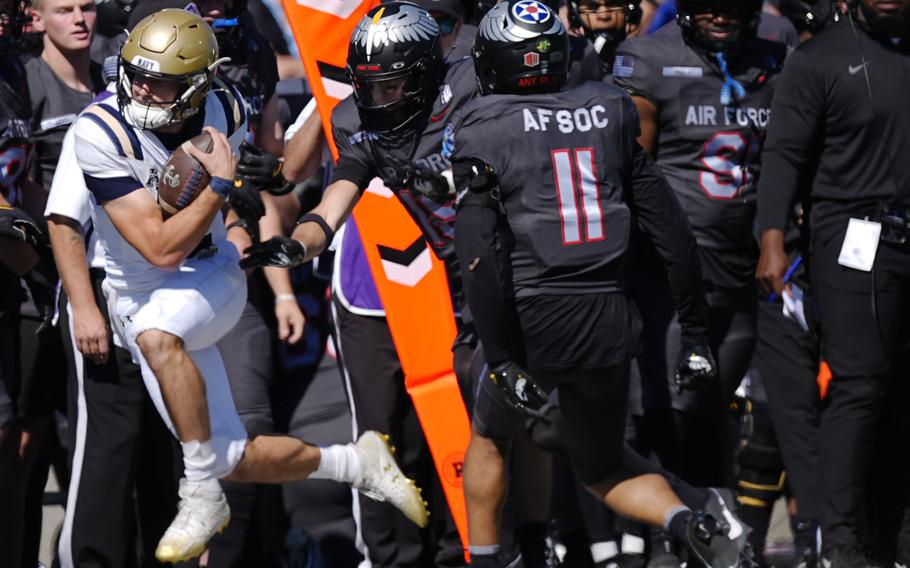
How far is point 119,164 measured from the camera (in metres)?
5.80

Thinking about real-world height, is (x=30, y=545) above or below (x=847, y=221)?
below

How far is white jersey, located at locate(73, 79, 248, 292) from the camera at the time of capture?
19.0 ft

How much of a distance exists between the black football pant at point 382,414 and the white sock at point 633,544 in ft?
2.02

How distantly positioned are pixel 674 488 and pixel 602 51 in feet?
5.93

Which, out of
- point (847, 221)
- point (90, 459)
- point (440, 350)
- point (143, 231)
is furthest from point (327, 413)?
point (847, 221)

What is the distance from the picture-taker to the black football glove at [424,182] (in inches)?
237

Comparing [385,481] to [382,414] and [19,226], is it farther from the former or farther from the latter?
[19,226]

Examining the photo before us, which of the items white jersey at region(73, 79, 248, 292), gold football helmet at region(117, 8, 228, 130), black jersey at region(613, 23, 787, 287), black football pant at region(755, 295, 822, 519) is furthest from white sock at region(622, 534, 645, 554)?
gold football helmet at region(117, 8, 228, 130)

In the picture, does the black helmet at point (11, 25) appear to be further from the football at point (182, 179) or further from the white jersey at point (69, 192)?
the football at point (182, 179)

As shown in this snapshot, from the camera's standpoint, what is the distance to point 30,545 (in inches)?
261

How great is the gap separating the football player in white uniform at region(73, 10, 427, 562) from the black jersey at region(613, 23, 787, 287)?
152cm

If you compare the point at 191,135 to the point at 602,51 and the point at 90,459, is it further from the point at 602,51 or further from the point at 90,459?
the point at 602,51

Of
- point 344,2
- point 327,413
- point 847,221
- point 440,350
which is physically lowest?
point 327,413

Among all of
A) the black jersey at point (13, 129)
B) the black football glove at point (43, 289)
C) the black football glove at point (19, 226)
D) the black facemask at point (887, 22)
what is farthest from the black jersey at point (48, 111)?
the black facemask at point (887, 22)
